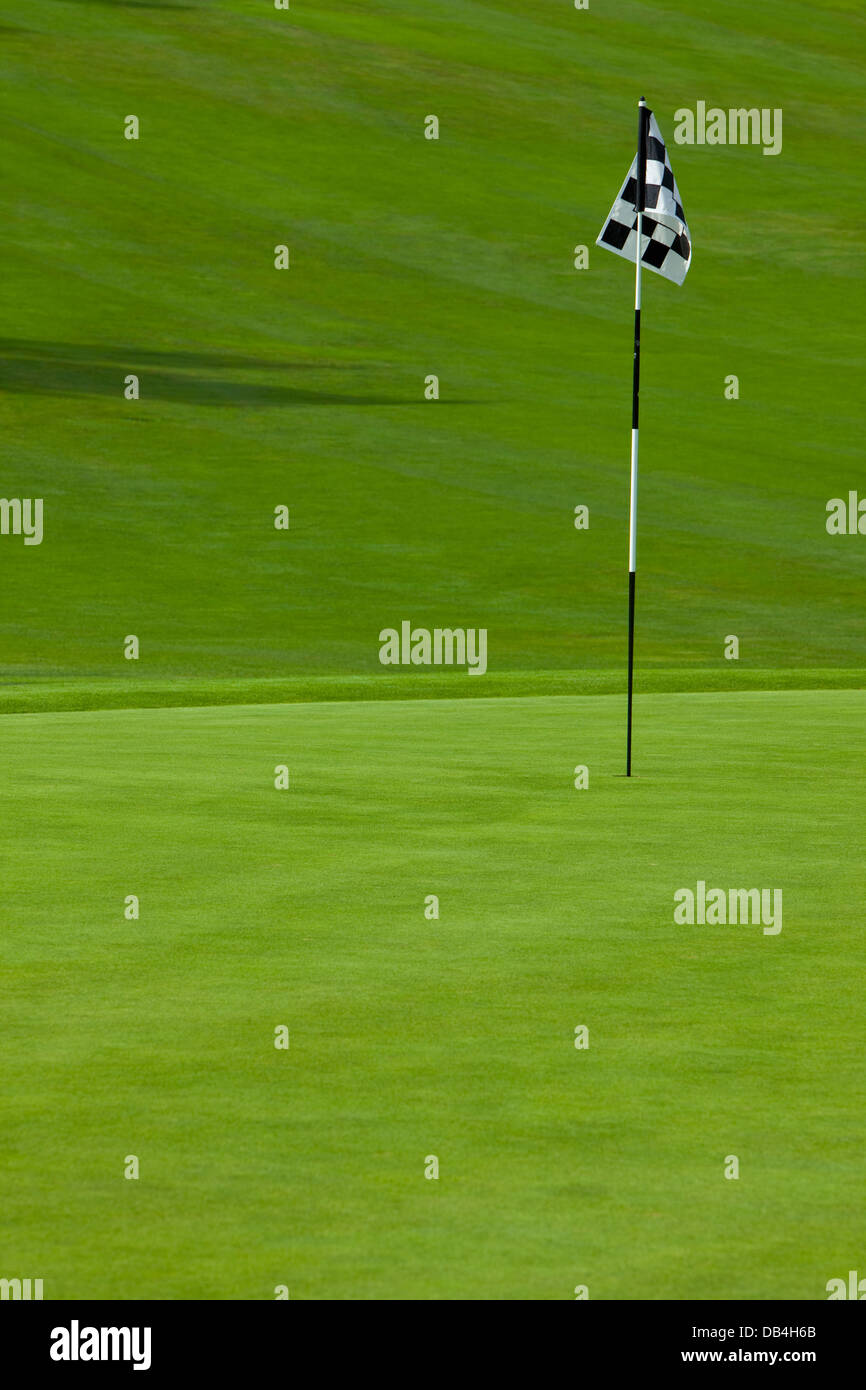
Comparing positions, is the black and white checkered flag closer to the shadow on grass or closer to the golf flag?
the golf flag

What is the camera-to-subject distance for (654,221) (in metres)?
17.1

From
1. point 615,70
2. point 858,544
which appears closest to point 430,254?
point 615,70

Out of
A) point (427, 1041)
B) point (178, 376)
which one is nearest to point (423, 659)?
point (178, 376)

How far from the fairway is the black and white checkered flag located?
3.96 metres

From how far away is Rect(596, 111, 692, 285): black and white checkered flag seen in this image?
55.4ft

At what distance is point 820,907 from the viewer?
399 inches

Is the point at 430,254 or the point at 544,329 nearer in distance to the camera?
the point at 544,329

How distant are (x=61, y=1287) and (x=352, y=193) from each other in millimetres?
59301

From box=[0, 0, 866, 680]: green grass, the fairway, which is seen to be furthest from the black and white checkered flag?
box=[0, 0, 866, 680]: green grass

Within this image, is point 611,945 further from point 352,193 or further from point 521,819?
point 352,193
